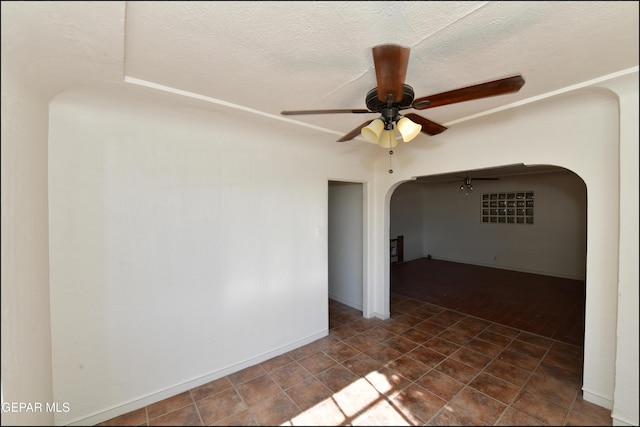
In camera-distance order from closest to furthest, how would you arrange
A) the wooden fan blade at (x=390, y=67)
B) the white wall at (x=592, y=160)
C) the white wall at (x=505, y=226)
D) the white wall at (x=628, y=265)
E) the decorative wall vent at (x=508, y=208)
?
1. the wooden fan blade at (x=390, y=67)
2. the white wall at (x=628, y=265)
3. the white wall at (x=592, y=160)
4. the white wall at (x=505, y=226)
5. the decorative wall vent at (x=508, y=208)

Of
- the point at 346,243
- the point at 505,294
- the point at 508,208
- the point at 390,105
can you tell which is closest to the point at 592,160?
the point at 390,105

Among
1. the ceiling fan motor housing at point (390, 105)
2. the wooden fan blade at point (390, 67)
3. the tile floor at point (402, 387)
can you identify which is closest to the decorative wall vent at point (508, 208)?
the tile floor at point (402, 387)

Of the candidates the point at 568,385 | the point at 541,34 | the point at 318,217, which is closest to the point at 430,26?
the point at 541,34

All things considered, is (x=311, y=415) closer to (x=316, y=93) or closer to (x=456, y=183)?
(x=316, y=93)

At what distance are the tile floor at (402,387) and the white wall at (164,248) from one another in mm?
263

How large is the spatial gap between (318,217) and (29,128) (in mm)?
2351

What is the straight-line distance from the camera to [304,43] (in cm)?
126

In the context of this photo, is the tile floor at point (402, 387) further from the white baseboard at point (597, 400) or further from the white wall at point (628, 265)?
the white wall at point (628, 265)

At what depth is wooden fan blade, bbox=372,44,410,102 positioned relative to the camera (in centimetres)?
105

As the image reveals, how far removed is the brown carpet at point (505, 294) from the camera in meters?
3.36

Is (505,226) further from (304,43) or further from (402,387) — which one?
(304,43)

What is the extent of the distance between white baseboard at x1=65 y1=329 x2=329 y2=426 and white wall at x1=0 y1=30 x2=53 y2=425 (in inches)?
11.2

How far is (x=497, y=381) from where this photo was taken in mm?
2188

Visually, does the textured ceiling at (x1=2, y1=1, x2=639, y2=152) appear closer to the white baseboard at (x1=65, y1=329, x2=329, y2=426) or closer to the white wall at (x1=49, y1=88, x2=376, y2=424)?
the white wall at (x1=49, y1=88, x2=376, y2=424)
